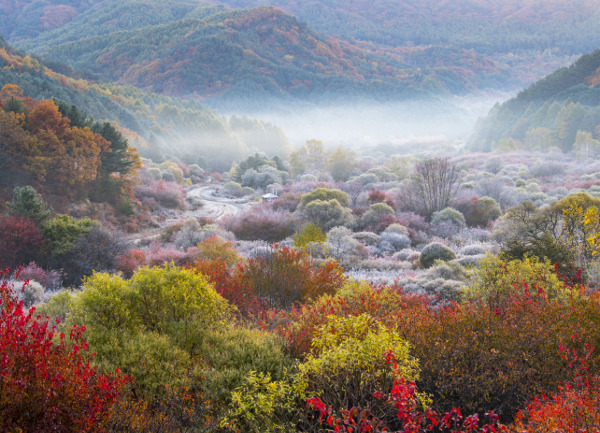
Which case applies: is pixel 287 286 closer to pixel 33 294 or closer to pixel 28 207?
pixel 33 294

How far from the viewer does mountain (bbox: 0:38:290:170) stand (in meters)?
53.2

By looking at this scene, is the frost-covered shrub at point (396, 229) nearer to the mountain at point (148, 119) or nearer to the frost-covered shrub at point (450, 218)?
the frost-covered shrub at point (450, 218)

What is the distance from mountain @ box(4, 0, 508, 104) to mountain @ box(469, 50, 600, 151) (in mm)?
84334

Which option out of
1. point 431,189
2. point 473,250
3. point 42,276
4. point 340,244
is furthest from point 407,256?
point 42,276

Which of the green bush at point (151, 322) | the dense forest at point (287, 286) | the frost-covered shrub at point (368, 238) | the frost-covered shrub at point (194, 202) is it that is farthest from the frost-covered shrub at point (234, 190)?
the green bush at point (151, 322)

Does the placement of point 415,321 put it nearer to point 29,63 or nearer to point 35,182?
point 35,182

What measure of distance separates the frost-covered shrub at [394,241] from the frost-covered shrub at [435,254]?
3.94 meters

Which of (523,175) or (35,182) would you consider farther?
(523,175)

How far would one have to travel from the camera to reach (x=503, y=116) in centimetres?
8206

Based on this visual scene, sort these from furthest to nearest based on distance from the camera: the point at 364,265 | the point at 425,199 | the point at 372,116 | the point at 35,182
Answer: the point at 372,116 < the point at 425,199 < the point at 35,182 < the point at 364,265

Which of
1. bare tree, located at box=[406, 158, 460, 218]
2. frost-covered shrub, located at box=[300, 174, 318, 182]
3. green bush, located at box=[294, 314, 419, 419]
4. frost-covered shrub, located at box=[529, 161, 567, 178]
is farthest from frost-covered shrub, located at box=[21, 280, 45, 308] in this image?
frost-covered shrub, located at box=[529, 161, 567, 178]

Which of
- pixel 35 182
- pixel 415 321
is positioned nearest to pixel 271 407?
pixel 415 321

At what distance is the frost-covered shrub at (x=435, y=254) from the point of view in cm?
1645

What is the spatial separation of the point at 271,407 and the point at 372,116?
154593 millimetres
